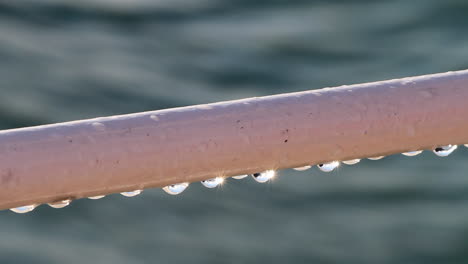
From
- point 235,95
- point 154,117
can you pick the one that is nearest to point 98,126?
point 154,117

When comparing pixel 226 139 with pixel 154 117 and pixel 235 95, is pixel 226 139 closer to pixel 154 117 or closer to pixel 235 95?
pixel 154 117

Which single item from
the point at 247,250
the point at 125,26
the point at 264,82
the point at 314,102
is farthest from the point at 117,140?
the point at 125,26

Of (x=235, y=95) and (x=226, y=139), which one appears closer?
(x=226, y=139)

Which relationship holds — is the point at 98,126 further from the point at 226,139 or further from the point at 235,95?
the point at 235,95

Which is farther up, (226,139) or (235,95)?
(235,95)

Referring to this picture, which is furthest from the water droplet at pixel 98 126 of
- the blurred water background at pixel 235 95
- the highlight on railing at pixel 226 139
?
the blurred water background at pixel 235 95

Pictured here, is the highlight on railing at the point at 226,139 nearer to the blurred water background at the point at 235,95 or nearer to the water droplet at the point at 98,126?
the water droplet at the point at 98,126

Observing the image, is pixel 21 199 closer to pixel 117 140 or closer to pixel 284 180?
pixel 117 140
